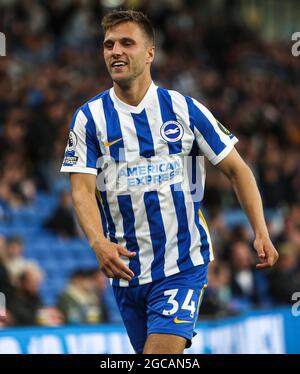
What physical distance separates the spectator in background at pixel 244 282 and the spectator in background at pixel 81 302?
239cm

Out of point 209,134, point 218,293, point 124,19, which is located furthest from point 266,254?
point 218,293

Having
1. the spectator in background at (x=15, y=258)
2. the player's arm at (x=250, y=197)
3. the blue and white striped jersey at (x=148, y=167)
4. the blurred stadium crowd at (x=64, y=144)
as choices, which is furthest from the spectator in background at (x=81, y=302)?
the player's arm at (x=250, y=197)

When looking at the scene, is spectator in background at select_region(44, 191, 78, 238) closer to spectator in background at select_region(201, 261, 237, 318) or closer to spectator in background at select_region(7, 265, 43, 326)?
spectator in background at select_region(201, 261, 237, 318)

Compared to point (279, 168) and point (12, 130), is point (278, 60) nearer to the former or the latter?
point (279, 168)

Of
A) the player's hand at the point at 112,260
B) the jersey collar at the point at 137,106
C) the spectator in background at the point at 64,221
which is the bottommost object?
the player's hand at the point at 112,260

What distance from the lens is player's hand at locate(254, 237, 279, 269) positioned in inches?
227

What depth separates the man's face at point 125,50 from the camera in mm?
5988

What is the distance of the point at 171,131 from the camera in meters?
6.17

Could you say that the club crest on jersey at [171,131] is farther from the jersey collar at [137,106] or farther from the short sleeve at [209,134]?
the jersey collar at [137,106]

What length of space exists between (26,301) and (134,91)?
496 cm

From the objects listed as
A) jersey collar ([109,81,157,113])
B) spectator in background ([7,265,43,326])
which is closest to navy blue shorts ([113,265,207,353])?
jersey collar ([109,81,157,113])

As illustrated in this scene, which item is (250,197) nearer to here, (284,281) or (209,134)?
(209,134)

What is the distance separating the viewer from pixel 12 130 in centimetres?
1350

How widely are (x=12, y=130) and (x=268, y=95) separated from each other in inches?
346
